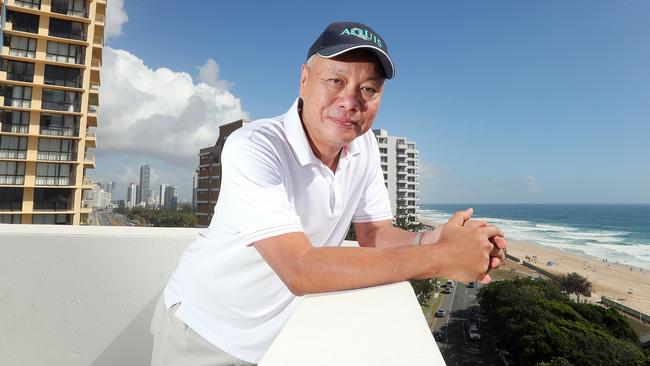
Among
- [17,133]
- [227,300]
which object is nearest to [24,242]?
[227,300]

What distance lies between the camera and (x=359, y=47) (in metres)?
0.72

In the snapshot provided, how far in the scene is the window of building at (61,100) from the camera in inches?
570

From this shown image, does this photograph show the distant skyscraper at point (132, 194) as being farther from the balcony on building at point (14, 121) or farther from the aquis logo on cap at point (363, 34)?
→ the aquis logo on cap at point (363, 34)

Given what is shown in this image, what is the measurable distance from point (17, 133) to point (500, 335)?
77.3ft

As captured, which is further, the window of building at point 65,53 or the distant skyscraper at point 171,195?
the distant skyscraper at point 171,195

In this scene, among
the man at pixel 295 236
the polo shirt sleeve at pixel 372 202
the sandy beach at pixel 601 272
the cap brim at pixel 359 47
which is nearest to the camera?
the man at pixel 295 236

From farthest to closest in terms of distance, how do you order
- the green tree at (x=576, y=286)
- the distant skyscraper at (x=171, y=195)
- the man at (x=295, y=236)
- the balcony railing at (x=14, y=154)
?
the distant skyscraper at (x=171, y=195)
the green tree at (x=576, y=286)
the balcony railing at (x=14, y=154)
the man at (x=295, y=236)

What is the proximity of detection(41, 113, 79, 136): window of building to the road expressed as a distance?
1779cm

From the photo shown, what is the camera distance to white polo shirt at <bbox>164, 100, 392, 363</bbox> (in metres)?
0.64

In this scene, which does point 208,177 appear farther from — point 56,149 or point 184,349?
point 184,349

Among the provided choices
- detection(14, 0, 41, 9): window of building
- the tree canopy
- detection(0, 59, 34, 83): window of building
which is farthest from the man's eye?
detection(14, 0, 41, 9): window of building

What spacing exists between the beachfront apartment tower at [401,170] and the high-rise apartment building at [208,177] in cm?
1680

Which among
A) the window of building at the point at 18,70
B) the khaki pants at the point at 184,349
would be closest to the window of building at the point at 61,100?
the window of building at the point at 18,70

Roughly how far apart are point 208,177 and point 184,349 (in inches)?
1327
